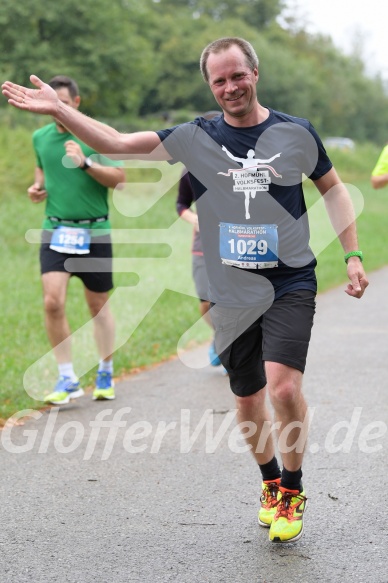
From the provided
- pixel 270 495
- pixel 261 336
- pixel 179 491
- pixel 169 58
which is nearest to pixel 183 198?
pixel 179 491

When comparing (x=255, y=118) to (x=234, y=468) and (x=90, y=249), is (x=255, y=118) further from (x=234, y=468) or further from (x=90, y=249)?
(x=90, y=249)

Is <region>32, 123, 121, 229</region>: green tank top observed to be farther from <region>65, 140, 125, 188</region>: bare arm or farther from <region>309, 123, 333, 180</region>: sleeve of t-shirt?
<region>309, 123, 333, 180</region>: sleeve of t-shirt

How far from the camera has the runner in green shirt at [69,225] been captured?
733 cm

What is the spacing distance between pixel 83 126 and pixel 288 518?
6.27 feet

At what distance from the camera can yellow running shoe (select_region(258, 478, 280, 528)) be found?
4.61 meters

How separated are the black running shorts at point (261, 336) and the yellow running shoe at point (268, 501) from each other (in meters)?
0.46

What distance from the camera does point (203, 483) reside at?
534cm

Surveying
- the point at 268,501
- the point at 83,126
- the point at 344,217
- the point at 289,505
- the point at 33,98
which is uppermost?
the point at 33,98

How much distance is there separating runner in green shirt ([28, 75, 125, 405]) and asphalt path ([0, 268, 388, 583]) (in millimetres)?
423

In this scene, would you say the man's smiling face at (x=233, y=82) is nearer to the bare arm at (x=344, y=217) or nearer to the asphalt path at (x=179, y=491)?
the bare arm at (x=344, y=217)

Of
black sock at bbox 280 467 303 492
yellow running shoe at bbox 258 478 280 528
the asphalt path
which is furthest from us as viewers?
yellow running shoe at bbox 258 478 280 528

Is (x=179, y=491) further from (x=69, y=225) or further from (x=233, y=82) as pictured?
(x=69, y=225)

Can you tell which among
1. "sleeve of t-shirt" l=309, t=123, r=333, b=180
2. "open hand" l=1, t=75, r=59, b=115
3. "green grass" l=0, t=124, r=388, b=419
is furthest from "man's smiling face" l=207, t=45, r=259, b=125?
"green grass" l=0, t=124, r=388, b=419

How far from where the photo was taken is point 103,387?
24.8 feet
